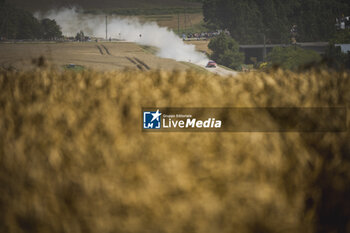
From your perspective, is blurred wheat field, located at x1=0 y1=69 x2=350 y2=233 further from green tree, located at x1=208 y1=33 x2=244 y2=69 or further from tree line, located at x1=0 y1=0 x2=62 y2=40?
tree line, located at x1=0 y1=0 x2=62 y2=40

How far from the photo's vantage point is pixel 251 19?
8.89 meters

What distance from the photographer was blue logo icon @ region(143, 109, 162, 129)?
11.0 feet

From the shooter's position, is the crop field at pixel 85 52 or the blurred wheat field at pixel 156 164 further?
the crop field at pixel 85 52

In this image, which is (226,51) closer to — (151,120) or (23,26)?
(23,26)

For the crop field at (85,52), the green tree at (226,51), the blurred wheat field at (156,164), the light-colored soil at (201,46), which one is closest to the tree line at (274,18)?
the light-colored soil at (201,46)

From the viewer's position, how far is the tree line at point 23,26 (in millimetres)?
8312

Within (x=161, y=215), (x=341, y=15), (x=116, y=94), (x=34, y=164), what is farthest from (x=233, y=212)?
(x=341, y=15)

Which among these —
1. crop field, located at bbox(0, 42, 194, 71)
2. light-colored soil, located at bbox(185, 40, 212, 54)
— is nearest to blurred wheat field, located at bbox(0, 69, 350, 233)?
crop field, located at bbox(0, 42, 194, 71)

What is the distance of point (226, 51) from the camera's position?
8.12 m

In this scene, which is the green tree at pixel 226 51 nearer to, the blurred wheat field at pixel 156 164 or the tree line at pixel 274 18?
the tree line at pixel 274 18

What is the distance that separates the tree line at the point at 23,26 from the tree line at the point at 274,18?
12.6 ft

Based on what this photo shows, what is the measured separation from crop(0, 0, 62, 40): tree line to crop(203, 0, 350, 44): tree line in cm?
384

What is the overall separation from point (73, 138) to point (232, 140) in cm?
149

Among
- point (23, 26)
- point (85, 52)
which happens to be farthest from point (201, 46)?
point (23, 26)
